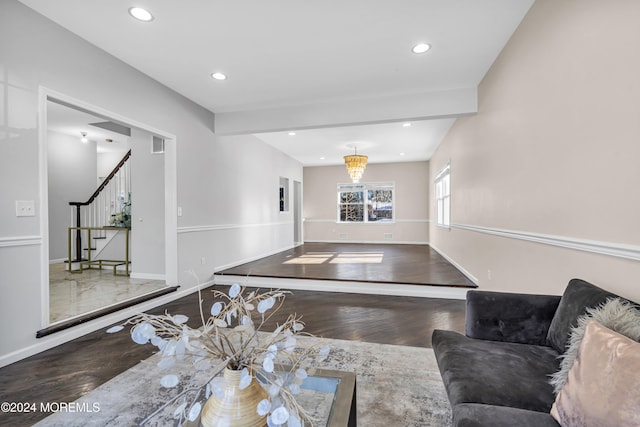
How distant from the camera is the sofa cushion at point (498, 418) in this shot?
955mm

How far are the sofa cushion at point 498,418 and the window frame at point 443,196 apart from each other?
17.2ft

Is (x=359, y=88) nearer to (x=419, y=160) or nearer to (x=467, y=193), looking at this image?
(x=467, y=193)

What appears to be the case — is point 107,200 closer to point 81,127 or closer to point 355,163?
point 81,127

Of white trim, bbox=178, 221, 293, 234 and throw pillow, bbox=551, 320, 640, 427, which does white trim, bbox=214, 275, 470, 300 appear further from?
throw pillow, bbox=551, 320, 640, 427

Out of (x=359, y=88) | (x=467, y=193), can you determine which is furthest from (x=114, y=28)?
(x=467, y=193)

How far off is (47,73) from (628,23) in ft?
13.0

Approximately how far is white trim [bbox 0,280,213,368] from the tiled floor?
0.65 feet

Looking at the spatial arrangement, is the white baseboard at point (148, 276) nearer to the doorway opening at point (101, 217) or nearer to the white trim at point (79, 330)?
the doorway opening at point (101, 217)

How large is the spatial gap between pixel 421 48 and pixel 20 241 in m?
3.87

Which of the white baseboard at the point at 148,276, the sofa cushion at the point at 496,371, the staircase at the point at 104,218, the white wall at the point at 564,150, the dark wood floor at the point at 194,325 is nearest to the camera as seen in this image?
the sofa cushion at the point at 496,371

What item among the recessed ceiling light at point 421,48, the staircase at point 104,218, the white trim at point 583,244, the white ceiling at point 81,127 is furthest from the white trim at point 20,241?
the white trim at point 583,244

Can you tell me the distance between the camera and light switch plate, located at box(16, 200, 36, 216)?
229cm

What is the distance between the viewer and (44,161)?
8.06 feet

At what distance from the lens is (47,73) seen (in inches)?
97.7
